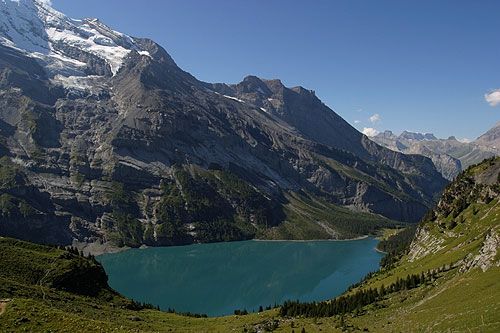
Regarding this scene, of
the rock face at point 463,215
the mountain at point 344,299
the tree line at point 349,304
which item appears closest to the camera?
the mountain at point 344,299

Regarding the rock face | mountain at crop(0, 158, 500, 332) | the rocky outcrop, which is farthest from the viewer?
the rock face

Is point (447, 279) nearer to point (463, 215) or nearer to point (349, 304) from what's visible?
point (349, 304)

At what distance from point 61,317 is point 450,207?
12789cm

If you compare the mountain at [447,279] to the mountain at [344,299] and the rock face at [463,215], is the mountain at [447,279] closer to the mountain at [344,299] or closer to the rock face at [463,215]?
the rock face at [463,215]

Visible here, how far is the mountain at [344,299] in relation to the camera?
5356cm

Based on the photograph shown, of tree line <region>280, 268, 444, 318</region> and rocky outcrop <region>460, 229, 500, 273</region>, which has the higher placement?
rocky outcrop <region>460, 229, 500, 273</region>

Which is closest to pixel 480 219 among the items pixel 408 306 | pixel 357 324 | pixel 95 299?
pixel 408 306

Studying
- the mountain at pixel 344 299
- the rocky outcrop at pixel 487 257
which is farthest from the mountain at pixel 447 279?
the mountain at pixel 344 299

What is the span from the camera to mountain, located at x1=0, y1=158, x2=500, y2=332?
53.6 metres

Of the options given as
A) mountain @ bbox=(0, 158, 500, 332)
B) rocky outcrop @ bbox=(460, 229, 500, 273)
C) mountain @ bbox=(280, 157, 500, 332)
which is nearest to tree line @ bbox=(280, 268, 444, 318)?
mountain @ bbox=(280, 157, 500, 332)

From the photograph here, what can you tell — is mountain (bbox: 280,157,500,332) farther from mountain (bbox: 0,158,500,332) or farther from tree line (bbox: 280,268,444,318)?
mountain (bbox: 0,158,500,332)

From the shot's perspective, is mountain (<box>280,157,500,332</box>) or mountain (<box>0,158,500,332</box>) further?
mountain (<box>280,157,500,332</box>)

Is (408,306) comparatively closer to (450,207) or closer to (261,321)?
(261,321)

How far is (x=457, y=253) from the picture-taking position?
104m
